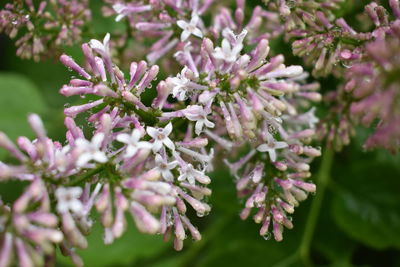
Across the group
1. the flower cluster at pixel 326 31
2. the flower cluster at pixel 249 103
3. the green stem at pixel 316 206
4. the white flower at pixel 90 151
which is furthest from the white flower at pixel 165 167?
the green stem at pixel 316 206

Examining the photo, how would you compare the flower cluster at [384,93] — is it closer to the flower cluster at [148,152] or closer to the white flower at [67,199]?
the flower cluster at [148,152]

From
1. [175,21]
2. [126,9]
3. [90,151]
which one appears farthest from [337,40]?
[90,151]

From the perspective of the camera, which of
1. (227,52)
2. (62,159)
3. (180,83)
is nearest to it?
(62,159)

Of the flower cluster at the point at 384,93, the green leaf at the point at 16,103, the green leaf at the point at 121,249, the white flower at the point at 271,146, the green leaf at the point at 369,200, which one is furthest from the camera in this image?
the green leaf at the point at 16,103

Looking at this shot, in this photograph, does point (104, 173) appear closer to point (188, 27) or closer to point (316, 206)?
point (188, 27)

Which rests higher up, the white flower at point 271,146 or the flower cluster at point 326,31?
the flower cluster at point 326,31

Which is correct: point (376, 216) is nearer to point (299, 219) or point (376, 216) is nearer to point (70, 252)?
point (299, 219)

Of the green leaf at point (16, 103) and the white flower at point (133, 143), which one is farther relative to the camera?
the green leaf at point (16, 103)
